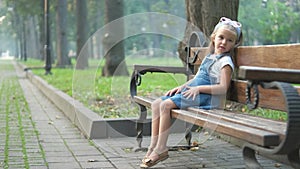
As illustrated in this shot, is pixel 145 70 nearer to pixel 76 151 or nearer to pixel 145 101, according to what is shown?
pixel 145 101

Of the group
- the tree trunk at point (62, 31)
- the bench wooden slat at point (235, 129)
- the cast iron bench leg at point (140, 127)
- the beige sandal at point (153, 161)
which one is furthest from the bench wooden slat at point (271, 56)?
the tree trunk at point (62, 31)

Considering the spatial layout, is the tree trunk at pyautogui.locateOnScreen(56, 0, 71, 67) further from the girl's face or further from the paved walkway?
the girl's face

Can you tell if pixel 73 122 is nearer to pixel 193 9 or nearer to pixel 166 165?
pixel 193 9

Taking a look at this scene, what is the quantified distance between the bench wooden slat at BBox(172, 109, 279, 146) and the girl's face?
26.4 inches

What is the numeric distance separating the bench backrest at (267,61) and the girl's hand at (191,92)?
38 cm

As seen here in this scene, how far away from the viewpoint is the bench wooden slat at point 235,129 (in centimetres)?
283

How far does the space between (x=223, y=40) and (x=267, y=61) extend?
19.3 inches

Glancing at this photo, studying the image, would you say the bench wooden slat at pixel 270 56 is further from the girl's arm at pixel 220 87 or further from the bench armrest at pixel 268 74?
the bench armrest at pixel 268 74

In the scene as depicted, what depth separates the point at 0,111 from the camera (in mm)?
8961

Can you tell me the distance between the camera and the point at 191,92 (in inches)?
171

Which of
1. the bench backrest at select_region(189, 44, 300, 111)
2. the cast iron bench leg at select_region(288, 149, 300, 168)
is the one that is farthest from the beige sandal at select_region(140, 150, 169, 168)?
the cast iron bench leg at select_region(288, 149, 300, 168)

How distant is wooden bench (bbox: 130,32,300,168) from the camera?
2783 millimetres

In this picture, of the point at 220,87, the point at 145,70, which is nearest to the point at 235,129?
the point at 220,87

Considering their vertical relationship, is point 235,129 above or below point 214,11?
below
